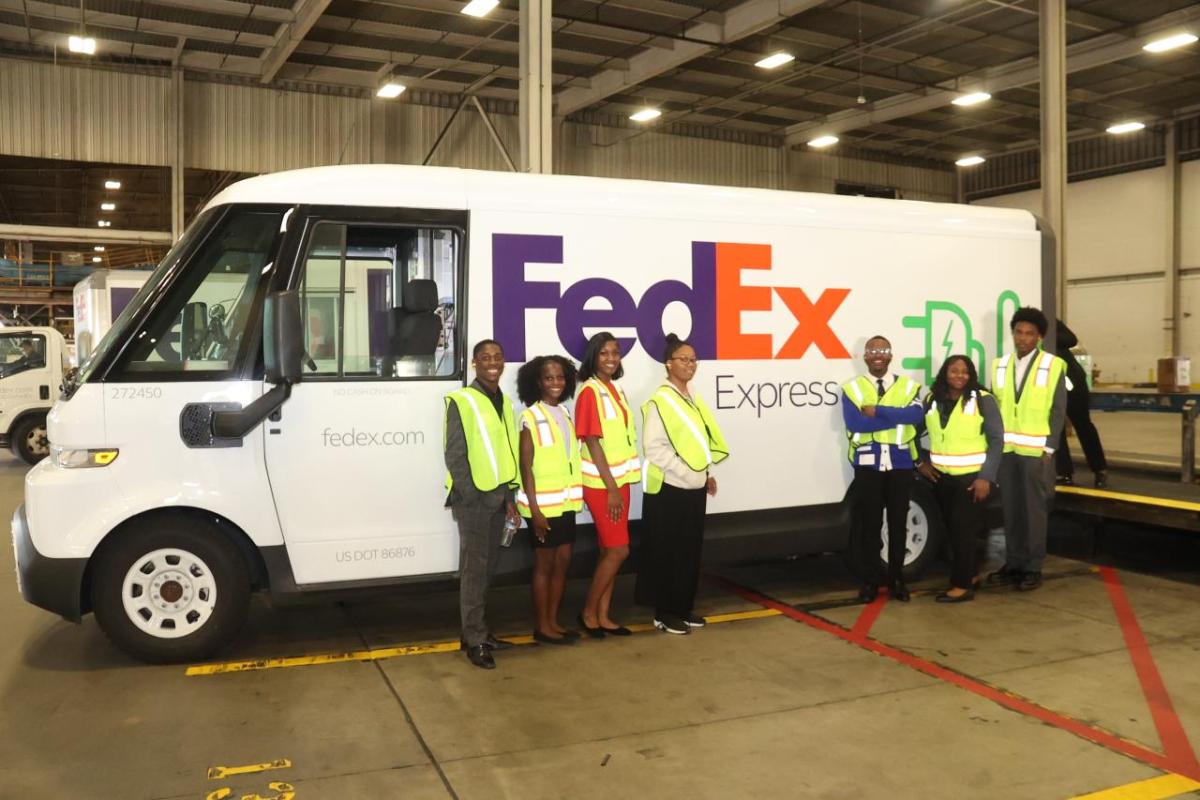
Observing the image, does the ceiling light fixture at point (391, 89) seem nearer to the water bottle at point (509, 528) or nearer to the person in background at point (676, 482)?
→ the person in background at point (676, 482)

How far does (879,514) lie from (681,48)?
470 inches

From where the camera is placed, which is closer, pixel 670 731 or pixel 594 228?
pixel 670 731

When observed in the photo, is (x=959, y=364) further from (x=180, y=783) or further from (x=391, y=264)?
(x=180, y=783)

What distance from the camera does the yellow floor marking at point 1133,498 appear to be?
636cm

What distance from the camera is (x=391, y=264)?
16.8 ft

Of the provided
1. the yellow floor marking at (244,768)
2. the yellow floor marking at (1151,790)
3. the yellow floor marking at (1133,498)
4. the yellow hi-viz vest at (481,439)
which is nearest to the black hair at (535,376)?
the yellow hi-viz vest at (481,439)

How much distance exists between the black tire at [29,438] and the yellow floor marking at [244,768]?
11.8m

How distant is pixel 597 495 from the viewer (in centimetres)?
527

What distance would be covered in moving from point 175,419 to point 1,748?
1.56 metres

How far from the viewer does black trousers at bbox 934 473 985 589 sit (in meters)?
6.16

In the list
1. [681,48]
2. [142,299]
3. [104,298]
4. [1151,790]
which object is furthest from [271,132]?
[1151,790]

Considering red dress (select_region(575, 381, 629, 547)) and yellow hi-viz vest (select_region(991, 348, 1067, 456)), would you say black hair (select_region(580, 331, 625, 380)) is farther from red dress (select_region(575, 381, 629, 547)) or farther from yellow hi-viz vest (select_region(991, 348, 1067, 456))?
yellow hi-viz vest (select_region(991, 348, 1067, 456))

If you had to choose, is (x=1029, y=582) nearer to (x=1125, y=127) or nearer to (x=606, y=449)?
(x=606, y=449)

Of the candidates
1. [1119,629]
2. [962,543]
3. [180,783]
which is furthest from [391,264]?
[1119,629]
